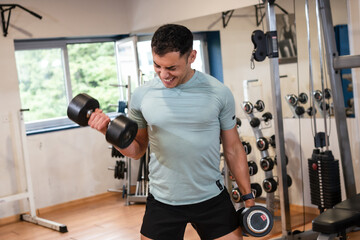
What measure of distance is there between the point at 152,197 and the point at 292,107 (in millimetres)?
2169

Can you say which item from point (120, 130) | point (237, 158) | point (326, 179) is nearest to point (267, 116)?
point (326, 179)

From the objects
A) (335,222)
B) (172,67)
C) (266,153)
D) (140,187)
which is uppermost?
(172,67)

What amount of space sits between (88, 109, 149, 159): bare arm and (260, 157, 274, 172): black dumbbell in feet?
6.54

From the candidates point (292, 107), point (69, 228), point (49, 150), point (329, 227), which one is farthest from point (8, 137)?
point (329, 227)

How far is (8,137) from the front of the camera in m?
4.52

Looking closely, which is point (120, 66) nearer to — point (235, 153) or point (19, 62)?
point (19, 62)

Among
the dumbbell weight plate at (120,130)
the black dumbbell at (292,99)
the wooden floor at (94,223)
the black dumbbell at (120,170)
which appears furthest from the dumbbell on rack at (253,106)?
the dumbbell weight plate at (120,130)

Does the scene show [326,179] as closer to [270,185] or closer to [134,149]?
[270,185]

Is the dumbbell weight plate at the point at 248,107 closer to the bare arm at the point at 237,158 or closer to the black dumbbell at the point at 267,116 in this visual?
the black dumbbell at the point at 267,116

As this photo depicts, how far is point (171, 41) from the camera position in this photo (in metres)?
1.52

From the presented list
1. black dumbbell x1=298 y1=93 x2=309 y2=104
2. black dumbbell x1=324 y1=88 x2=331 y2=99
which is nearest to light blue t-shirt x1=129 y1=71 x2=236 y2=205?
black dumbbell x1=324 y1=88 x2=331 y2=99

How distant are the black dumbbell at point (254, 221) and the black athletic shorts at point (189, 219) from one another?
42 millimetres

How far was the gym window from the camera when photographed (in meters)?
4.83

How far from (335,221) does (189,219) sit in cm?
92
